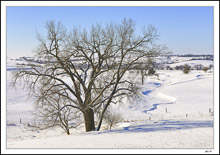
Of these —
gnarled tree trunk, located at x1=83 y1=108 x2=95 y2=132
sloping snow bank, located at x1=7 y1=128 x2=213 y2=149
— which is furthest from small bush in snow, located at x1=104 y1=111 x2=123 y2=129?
sloping snow bank, located at x1=7 y1=128 x2=213 y2=149

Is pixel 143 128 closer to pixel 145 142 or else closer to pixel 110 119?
pixel 110 119

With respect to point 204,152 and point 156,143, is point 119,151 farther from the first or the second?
point 204,152

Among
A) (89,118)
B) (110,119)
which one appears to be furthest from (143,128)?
(89,118)

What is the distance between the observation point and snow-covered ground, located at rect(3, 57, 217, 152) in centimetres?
1126

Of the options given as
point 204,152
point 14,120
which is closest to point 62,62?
point 204,152

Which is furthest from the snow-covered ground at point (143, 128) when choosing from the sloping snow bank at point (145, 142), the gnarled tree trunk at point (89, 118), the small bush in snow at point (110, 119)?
the gnarled tree trunk at point (89, 118)

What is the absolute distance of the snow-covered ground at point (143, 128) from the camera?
11.3 m

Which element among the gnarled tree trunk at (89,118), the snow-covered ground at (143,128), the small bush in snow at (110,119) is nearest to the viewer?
the snow-covered ground at (143,128)

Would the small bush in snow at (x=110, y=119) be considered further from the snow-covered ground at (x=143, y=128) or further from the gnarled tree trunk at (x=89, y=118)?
the gnarled tree trunk at (x=89, y=118)

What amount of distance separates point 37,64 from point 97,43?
4.49 metres

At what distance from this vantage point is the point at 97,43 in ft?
50.0

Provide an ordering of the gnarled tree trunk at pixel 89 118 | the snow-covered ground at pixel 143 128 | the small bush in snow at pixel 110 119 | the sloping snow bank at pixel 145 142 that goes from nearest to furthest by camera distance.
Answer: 1. the sloping snow bank at pixel 145 142
2. the snow-covered ground at pixel 143 128
3. the gnarled tree trunk at pixel 89 118
4. the small bush in snow at pixel 110 119

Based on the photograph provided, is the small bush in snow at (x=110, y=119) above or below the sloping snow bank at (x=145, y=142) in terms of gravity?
below

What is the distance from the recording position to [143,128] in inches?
634
